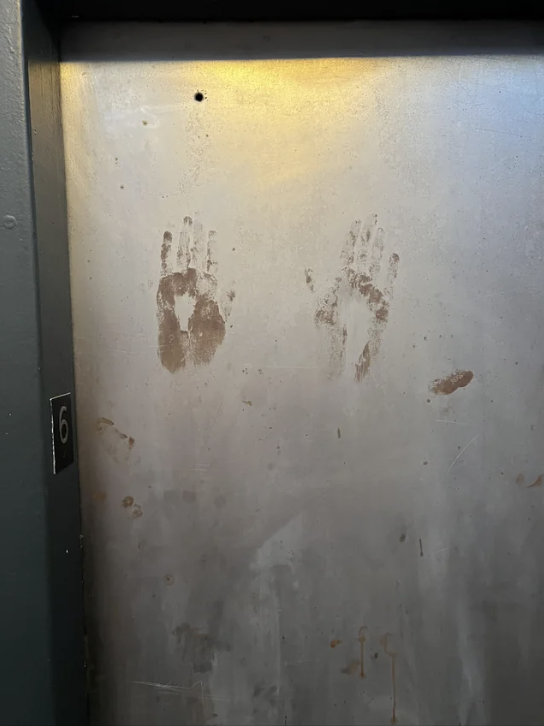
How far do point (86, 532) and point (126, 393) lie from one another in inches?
13.2

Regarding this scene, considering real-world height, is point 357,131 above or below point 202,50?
below

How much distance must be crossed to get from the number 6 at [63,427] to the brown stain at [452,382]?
81 centimetres

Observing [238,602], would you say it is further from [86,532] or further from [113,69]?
[113,69]

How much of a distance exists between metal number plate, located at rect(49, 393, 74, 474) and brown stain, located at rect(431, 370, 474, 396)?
0.81m

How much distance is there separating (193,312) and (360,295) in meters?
0.38

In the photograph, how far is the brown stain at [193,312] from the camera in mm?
962

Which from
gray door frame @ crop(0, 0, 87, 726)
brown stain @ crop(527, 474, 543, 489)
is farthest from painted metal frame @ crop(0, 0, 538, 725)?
brown stain @ crop(527, 474, 543, 489)

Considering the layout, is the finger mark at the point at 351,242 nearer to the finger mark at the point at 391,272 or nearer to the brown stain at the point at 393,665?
the finger mark at the point at 391,272

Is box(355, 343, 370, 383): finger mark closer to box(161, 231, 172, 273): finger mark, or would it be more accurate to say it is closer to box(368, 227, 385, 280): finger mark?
box(368, 227, 385, 280): finger mark

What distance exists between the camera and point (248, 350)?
977 millimetres

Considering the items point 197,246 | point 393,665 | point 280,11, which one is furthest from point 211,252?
point 393,665

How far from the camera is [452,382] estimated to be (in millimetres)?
988

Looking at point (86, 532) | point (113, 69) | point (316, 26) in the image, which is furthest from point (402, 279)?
point (86, 532)

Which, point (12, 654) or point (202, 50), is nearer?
point (12, 654)
